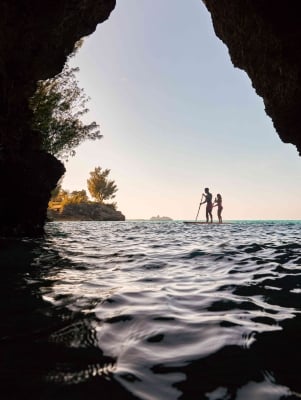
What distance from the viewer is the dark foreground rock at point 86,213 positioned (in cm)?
4644

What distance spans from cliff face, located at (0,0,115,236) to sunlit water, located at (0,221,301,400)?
→ 671cm

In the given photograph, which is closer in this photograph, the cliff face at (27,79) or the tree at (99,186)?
the cliff face at (27,79)

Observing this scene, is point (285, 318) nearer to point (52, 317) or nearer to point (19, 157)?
point (52, 317)

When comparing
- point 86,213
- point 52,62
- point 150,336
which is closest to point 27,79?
point 52,62

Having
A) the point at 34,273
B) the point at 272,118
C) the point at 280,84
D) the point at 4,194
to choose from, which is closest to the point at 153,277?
the point at 34,273

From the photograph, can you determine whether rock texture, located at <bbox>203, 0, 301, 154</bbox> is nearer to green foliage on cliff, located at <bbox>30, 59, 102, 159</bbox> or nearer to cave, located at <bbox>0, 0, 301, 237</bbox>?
cave, located at <bbox>0, 0, 301, 237</bbox>

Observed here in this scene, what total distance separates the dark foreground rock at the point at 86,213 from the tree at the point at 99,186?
9624 mm

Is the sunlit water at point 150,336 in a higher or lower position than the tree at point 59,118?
lower

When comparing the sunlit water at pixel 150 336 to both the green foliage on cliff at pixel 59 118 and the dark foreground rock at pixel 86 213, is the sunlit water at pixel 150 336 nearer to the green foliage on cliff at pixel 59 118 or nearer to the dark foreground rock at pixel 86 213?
the green foliage on cliff at pixel 59 118

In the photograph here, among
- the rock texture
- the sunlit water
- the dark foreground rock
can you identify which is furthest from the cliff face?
the dark foreground rock

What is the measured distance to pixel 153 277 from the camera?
4340mm

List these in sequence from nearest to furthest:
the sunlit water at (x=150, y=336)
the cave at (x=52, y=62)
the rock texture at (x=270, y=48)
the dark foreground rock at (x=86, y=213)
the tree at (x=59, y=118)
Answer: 1. the sunlit water at (x=150, y=336)
2. the rock texture at (x=270, y=48)
3. the cave at (x=52, y=62)
4. the tree at (x=59, y=118)
5. the dark foreground rock at (x=86, y=213)

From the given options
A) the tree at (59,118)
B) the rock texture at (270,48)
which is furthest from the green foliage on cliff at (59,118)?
the rock texture at (270,48)

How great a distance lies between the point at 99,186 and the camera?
208 feet
